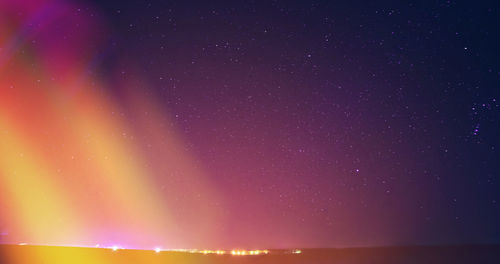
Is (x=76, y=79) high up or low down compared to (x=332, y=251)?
up

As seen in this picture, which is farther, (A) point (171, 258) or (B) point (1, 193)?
(B) point (1, 193)

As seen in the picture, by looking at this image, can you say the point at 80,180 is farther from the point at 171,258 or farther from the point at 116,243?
the point at 171,258

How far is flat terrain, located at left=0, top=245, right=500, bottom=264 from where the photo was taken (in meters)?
1.60

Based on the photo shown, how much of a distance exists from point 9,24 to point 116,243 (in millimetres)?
863

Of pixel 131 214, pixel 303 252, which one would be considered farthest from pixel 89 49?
pixel 303 252

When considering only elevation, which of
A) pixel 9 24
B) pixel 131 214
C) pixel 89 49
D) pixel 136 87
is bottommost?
pixel 131 214

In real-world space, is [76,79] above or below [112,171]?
above

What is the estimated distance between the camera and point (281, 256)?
5.27ft

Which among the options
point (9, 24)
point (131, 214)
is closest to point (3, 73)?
point (9, 24)

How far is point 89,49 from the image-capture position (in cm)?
169

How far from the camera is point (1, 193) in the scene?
1.74 m

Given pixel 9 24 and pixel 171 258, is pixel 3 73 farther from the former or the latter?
pixel 171 258

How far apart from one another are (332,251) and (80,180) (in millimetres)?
913

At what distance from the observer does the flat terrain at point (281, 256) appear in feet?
5.26
